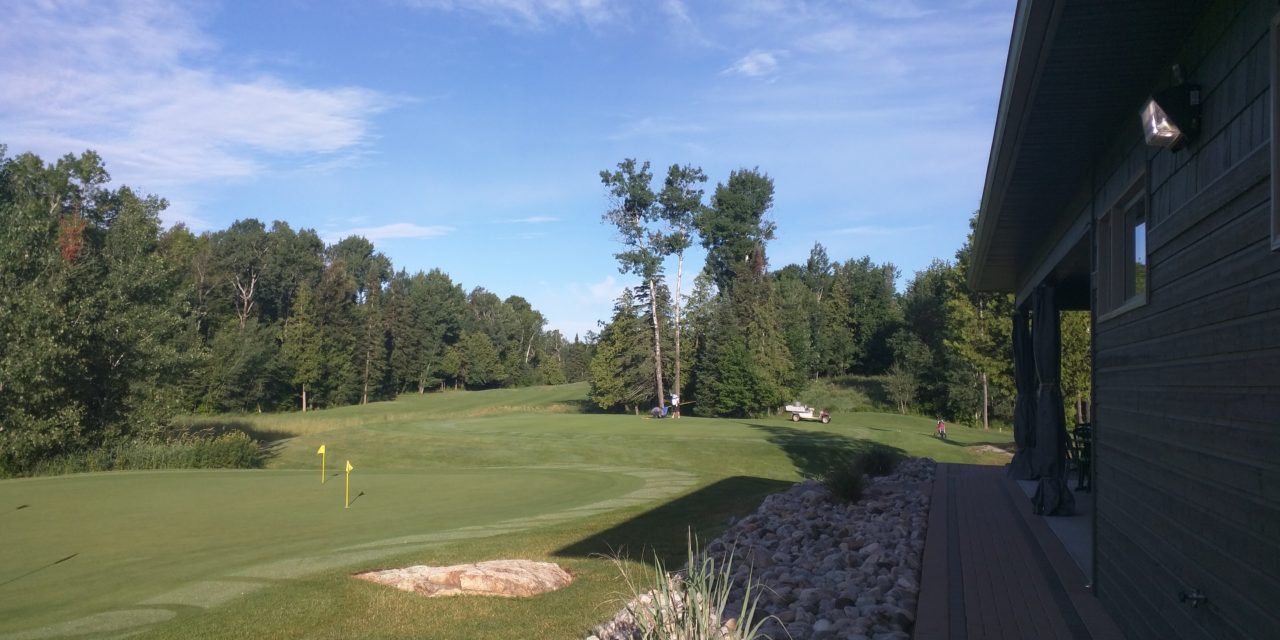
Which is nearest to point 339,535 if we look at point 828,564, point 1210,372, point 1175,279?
point 828,564

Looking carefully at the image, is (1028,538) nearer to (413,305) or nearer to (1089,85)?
(1089,85)

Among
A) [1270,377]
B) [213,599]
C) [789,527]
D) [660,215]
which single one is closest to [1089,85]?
[1270,377]

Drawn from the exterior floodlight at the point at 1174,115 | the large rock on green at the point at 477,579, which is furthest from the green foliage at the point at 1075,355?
the exterior floodlight at the point at 1174,115

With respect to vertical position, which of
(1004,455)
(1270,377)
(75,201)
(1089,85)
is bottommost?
(1004,455)

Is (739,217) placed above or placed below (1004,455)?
above

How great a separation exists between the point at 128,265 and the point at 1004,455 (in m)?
26.2

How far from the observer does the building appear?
9.95 feet

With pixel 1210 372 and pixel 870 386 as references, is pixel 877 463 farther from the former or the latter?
pixel 870 386

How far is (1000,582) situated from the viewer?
637cm

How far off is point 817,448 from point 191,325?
1434 inches

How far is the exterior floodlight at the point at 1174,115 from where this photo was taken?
149 inches

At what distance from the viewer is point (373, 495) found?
14688mm

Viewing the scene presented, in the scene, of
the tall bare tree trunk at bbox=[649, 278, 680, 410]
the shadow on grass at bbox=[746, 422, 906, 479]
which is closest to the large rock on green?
the shadow on grass at bbox=[746, 422, 906, 479]

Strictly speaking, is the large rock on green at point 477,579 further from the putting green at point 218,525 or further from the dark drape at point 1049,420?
the dark drape at point 1049,420
